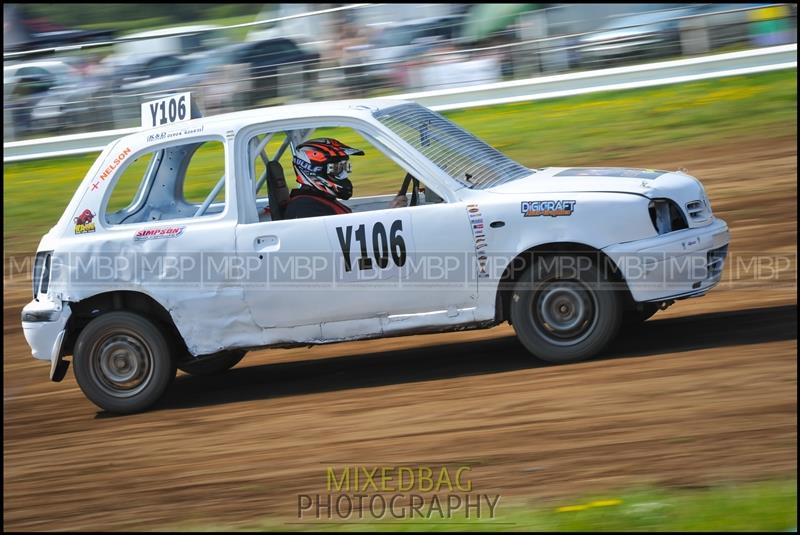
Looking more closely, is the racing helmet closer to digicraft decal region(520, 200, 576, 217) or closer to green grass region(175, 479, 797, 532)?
digicraft decal region(520, 200, 576, 217)

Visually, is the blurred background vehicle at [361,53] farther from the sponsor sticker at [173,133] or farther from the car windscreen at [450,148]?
the sponsor sticker at [173,133]

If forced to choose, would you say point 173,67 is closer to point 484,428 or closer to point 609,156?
point 609,156

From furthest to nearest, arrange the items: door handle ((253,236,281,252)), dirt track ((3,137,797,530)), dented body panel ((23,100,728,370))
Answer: door handle ((253,236,281,252)) < dented body panel ((23,100,728,370)) < dirt track ((3,137,797,530))

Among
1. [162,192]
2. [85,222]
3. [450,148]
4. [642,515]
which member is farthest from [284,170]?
[642,515]

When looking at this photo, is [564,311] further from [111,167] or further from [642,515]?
[111,167]

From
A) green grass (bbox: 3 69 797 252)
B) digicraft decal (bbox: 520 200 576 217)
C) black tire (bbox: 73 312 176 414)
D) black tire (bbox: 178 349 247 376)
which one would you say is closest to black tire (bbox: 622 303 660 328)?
digicraft decal (bbox: 520 200 576 217)

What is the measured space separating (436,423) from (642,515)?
1937 millimetres

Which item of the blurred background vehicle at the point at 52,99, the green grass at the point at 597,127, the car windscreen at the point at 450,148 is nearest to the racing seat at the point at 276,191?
the car windscreen at the point at 450,148

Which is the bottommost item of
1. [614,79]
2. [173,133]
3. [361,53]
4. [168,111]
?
[173,133]

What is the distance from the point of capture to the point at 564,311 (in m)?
6.81

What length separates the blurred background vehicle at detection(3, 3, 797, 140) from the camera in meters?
15.6

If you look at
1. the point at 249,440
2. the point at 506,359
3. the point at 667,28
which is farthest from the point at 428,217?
the point at 667,28

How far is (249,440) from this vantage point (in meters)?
6.56

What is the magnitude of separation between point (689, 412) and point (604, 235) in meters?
1.27
